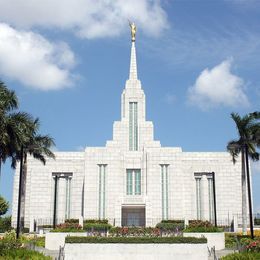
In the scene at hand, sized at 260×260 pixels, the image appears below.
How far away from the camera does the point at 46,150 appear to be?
150ft

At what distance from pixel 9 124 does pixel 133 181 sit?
2980cm

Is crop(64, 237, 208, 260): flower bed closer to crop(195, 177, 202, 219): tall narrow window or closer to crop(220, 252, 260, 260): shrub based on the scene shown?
crop(220, 252, 260, 260): shrub

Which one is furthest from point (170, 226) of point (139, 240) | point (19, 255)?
point (19, 255)

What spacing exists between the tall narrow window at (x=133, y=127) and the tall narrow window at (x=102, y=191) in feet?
17.7

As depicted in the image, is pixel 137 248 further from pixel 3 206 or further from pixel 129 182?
pixel 3 206

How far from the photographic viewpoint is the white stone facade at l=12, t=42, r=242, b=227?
2271 inches

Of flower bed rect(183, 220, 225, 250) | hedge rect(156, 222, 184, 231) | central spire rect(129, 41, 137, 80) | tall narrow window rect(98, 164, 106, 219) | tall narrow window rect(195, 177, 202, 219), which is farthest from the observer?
central spire rect(129, 41, 137, 80)

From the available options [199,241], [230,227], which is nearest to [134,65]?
[230,227]

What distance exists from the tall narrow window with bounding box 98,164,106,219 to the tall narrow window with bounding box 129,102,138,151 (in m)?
5.41

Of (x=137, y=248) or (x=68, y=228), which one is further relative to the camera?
(x=68, y=228)

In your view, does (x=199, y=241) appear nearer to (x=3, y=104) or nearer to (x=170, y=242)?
(x=170, y=242)

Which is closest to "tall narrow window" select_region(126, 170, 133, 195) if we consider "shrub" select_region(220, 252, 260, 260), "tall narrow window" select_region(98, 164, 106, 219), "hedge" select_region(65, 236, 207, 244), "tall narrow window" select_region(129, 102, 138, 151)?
"tall narrow window" select_region(98, 164, 106, 219)

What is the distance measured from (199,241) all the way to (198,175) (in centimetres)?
3247

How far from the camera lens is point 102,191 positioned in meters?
58.3
